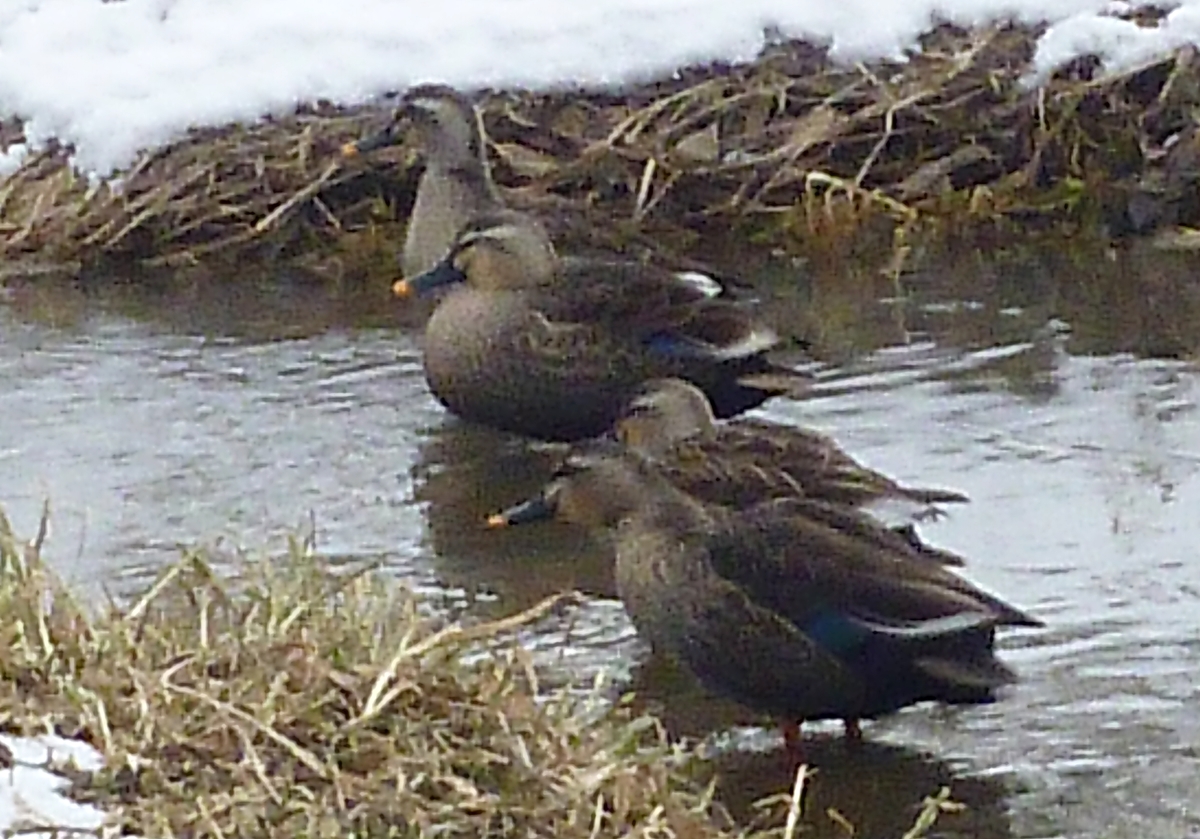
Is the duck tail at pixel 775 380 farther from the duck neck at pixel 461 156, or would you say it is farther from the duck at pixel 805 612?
the duck at pixel 805 612

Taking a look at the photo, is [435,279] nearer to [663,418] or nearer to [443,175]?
[443,175]

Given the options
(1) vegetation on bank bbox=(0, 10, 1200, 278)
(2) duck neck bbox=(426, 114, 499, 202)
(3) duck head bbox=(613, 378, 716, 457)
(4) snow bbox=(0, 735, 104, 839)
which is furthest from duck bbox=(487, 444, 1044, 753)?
(1) vegetation on bank bbox=(0, 10, 1200, 278)

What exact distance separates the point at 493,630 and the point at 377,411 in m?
2.82

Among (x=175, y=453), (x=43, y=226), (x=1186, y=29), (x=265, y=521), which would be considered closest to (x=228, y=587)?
(x=265, y=521)

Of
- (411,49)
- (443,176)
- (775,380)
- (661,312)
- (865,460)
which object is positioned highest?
(411,49)

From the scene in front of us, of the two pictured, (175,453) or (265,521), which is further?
(175,453)

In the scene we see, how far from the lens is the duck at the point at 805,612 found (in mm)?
5352

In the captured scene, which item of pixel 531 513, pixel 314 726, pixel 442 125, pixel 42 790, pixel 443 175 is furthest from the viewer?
pixel 442 125

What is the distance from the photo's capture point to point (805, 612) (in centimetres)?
545

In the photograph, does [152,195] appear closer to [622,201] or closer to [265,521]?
[622,201]

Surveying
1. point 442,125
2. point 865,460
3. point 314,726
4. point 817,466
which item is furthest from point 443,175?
point 314,726

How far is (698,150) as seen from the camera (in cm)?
953

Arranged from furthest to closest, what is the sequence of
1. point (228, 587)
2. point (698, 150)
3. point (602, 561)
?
point (698, 150), point (602, 561), point (228, 587)

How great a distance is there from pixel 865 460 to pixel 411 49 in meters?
3.82
